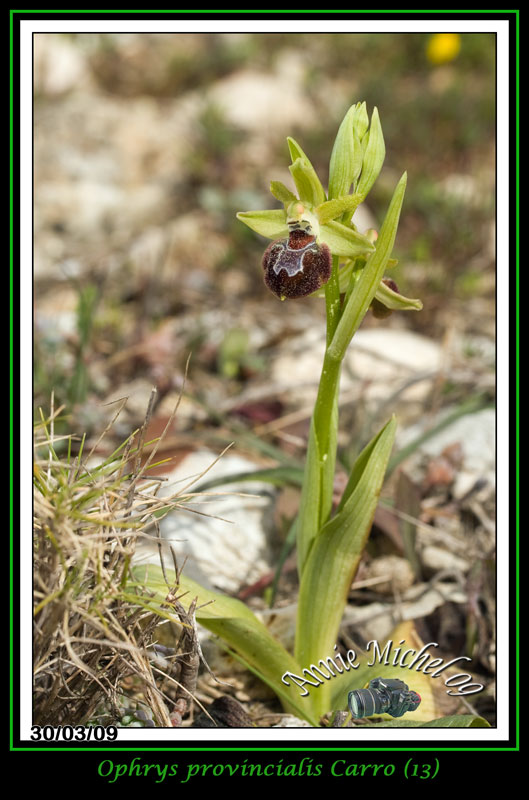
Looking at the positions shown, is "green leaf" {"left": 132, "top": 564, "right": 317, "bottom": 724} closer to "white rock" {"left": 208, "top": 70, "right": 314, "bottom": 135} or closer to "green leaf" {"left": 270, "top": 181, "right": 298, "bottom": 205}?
"green leaf" {"left": 270, "top": 181, "right": 298, "bottom": 205}

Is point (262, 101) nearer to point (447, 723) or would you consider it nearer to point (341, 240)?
point (341, 240)

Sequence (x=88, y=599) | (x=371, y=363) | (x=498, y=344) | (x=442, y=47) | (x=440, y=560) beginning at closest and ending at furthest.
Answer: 1. (x=88, y=599)
2. (x=498, y=344)
3. (x=440, y=560)
4. (x=371, y=363)
5. (x=442, y=47)

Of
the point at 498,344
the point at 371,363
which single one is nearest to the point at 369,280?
the point at 498,344

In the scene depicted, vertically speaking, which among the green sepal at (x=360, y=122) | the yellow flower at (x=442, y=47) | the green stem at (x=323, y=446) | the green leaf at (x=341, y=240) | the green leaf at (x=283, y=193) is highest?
the yellow flower at (x=442, y=47)

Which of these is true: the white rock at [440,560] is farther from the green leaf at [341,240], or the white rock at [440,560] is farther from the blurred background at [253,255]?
the green leaf at [341,240]

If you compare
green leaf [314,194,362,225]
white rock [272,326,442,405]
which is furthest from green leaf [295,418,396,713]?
white rock [272,326,442,405]

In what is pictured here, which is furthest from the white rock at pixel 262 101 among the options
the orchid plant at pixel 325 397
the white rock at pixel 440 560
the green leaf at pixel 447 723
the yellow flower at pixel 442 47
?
the green leaf at pixel 447 723
